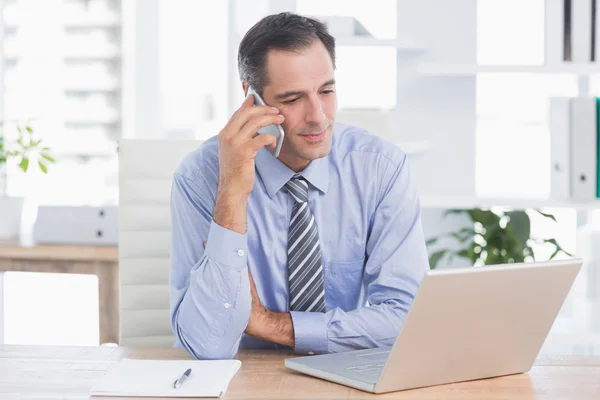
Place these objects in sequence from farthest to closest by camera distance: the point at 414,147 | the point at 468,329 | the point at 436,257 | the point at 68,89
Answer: the point at 68,89, the point at 436,257, the point at 414,147, the point at 468,329

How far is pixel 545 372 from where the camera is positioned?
145cm

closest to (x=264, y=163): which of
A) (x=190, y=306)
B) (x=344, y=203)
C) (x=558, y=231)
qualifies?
(x=344, y=203)

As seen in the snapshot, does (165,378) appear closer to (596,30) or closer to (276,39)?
(276,39)

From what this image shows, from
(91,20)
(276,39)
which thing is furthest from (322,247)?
(91,20)

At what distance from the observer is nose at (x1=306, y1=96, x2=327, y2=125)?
5.62ft

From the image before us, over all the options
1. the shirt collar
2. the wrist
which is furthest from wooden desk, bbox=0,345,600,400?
the shirt collar

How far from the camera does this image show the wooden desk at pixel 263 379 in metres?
1.30

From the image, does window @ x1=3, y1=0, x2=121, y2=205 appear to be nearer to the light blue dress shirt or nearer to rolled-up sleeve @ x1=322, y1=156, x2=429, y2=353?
the light blue dress shirt

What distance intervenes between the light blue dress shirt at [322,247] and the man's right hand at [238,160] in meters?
0.05

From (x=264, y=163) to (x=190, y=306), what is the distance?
359 mm

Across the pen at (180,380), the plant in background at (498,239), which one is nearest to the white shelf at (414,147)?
the plant in background at (498,239)

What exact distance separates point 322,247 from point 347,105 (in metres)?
1.52

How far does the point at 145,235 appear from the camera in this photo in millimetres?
2076

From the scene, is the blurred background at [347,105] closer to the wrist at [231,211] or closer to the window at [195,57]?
the window at [195,57]
